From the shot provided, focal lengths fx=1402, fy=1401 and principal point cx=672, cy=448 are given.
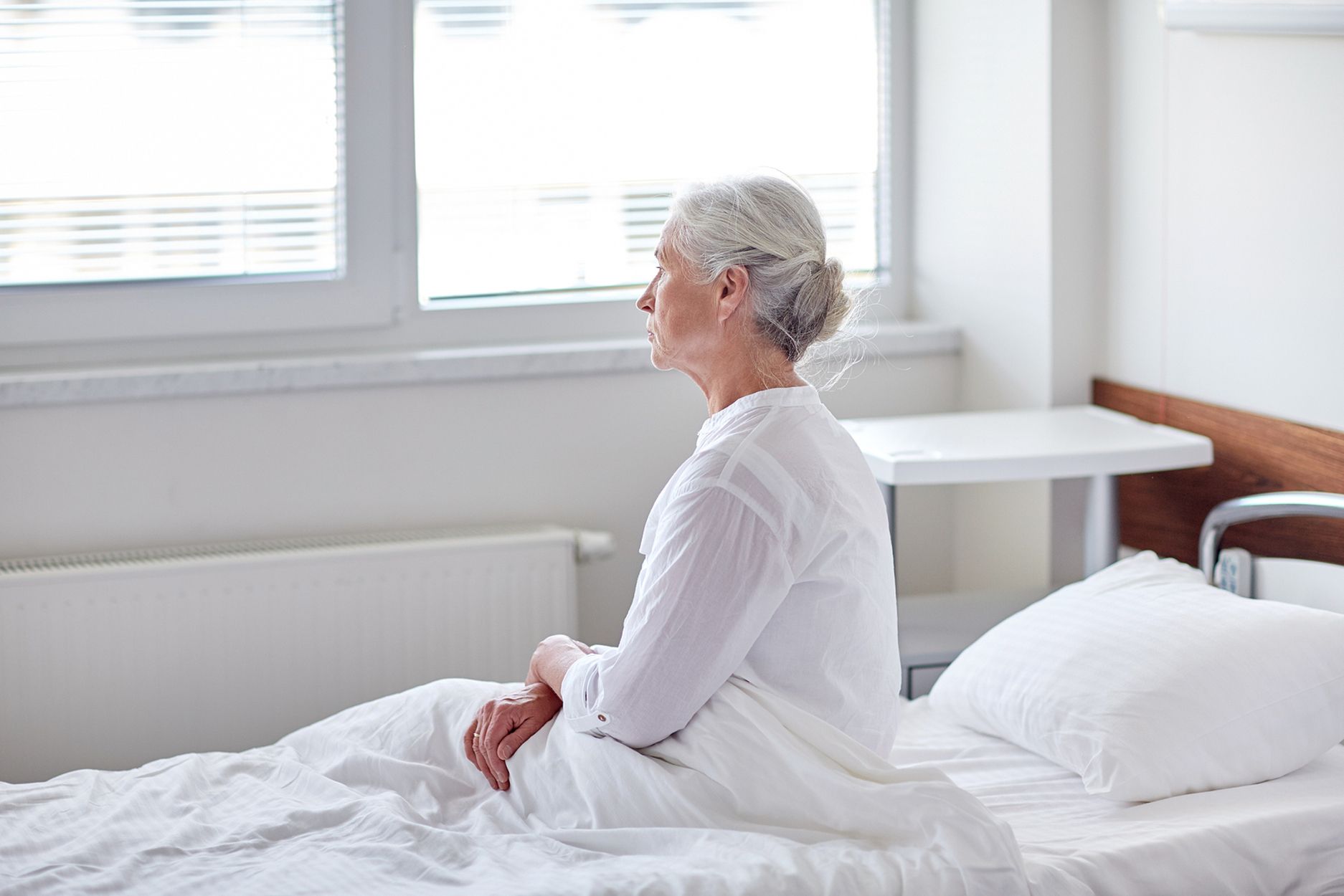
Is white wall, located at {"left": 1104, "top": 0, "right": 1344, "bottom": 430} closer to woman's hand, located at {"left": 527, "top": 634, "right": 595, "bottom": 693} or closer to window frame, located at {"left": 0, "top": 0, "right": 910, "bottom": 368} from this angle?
window frame, located at {"left": 0, "top": 0, "right": 910, "bottom": 368}

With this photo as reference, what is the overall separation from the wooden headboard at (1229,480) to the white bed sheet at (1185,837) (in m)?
0.43

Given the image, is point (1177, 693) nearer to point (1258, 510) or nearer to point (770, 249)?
point (1258, 510)

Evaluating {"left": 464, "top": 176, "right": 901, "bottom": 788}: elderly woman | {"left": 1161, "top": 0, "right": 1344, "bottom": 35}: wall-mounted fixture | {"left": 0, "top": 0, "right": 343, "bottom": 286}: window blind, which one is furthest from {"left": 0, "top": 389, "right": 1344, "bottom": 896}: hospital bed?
{"left": 0, "top": 0, "right": 343, "bottom": 286}: window blind

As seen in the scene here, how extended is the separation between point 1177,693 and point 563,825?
30.0 inches

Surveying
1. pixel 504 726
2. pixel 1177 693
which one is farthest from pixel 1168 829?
pixel 504 726

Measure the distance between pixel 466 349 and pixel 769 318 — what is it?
117cm

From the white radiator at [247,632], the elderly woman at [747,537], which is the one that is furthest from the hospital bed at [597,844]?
the white radiator at [247,632]

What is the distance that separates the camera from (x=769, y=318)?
5.41ft

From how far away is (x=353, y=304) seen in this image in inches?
106

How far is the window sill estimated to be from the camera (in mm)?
2416

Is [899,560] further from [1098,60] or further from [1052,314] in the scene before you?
[1098,60]

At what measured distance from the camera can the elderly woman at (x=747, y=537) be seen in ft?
4.90

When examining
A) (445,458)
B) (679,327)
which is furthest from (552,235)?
(679,327)

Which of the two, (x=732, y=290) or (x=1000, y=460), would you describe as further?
(x=1000, y=460)
